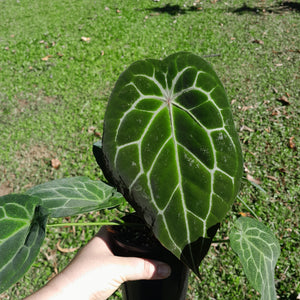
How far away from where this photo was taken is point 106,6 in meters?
4.96

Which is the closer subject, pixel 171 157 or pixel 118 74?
pixel 171 157

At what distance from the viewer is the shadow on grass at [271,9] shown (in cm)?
441

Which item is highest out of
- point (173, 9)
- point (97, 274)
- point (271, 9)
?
point (271, 9)

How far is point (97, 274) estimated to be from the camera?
994mm

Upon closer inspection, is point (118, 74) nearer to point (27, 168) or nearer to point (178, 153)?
point (27, 168)

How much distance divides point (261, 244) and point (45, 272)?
4.88 ft

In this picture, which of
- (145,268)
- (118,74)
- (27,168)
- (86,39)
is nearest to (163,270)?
(145,268)

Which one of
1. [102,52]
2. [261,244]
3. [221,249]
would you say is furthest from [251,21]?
[261,244]

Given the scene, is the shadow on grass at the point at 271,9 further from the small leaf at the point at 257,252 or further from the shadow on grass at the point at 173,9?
the small leaf at the point at 257,252

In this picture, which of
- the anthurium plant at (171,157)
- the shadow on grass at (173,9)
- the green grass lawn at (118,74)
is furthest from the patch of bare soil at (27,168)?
the shadow on grass at (173,9)

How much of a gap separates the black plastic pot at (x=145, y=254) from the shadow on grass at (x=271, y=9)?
4248mm

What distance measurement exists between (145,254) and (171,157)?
39 cm

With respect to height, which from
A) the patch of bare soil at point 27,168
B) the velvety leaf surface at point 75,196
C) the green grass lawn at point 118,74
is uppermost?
the velvety leaf surface at point 75,196

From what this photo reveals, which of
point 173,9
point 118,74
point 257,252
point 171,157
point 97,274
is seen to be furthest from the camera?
point 173,9
